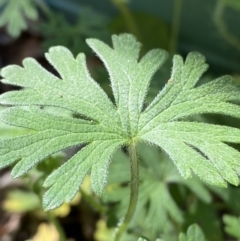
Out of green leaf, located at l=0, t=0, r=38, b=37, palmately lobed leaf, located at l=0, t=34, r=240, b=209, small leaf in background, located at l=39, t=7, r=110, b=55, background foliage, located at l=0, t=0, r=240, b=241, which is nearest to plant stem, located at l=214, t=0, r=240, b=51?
background foliage, located at l=0, t=0, r=240, b=241

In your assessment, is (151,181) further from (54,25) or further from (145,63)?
(54,25)

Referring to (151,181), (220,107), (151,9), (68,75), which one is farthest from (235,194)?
(151,9)

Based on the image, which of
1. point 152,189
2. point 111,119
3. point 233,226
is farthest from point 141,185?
point 111,119

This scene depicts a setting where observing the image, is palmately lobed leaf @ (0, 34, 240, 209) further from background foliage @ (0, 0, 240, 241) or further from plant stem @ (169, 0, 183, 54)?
plant stem @ (169, 0, 183, 54)

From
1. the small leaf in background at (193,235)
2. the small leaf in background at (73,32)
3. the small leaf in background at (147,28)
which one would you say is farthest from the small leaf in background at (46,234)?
the small leaf in background at (193,235)

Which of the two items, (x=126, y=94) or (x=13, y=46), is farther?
(x=13, y=46)

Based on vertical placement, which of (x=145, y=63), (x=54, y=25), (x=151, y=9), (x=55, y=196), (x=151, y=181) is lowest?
(x=55, y=196)
